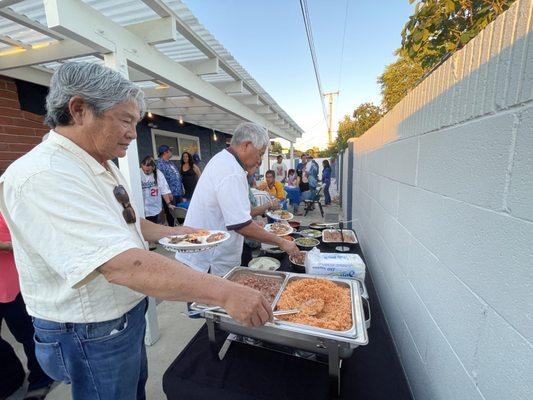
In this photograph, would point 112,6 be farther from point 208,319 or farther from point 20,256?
point 208,319

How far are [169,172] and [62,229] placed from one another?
5.15 metres

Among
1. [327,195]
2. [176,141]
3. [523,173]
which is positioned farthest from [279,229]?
[327,195]

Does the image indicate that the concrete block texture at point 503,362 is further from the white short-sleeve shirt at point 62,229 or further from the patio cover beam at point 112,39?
the patio cover beam at point 112,39

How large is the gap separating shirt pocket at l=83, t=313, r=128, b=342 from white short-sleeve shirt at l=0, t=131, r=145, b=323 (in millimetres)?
61

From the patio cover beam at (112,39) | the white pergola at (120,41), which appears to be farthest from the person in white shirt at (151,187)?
the patio cover beam at (112,39)

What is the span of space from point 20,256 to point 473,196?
174 cm

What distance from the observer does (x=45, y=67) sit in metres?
3.48

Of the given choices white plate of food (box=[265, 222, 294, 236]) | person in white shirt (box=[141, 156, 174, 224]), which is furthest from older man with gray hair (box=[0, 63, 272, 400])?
person in white shirt (box=[141, 156, 174, 224])

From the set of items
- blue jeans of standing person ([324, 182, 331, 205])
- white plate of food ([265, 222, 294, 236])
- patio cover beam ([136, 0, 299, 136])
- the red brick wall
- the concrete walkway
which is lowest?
the concrete walkway

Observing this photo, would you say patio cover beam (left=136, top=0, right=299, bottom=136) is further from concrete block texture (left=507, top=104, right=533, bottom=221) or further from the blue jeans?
concrete block texture (left=507, top=104, right=533, bottom=221)

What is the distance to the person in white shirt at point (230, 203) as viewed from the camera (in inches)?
73.8

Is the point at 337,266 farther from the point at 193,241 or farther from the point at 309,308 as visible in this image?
the point at 193,241

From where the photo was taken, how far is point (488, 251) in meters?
0.72

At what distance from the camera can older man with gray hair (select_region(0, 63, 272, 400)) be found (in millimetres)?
813
